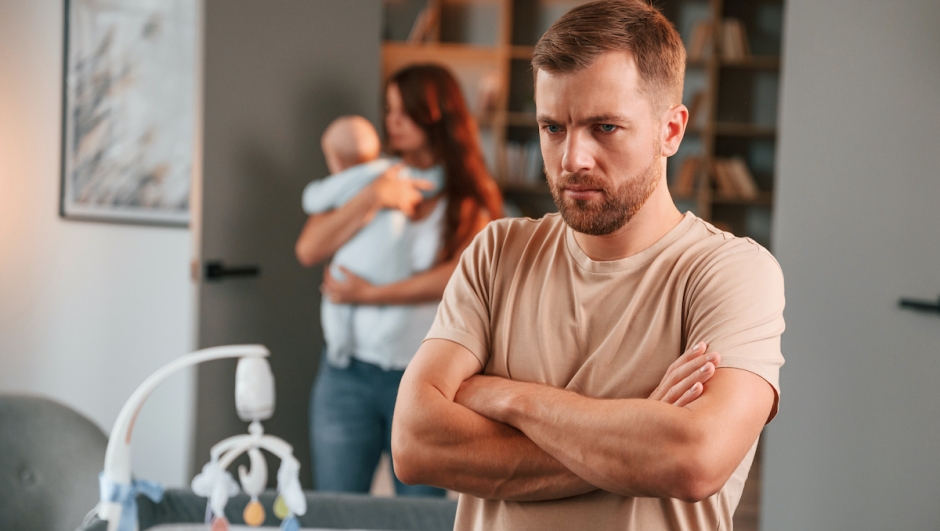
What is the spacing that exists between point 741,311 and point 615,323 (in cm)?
15

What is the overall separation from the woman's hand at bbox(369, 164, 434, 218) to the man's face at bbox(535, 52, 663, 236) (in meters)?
1.46

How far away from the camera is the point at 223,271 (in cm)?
251

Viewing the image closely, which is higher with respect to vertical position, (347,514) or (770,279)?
(770,279)

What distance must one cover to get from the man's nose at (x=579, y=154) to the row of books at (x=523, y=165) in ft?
12.4

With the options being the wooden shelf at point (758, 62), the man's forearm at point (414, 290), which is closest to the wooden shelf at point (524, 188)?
the wooden shelf at point (758, 62)

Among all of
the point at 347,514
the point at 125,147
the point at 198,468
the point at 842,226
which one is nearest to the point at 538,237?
the point at 347,514

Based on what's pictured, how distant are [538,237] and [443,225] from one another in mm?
1341

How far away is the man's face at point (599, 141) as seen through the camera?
0.91 metres

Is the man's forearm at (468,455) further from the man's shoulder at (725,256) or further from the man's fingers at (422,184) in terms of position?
the man's fingers at (422,184)

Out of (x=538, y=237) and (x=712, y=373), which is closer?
(x=712, y=373)

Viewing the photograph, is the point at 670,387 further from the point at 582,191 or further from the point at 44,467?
the point at 44,467

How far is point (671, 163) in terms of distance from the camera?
4910 millimetres

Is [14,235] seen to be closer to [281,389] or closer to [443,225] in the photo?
[281,389]

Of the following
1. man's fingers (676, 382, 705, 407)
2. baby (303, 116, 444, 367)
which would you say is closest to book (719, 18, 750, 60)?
baby (303, 116, 444, 367)
